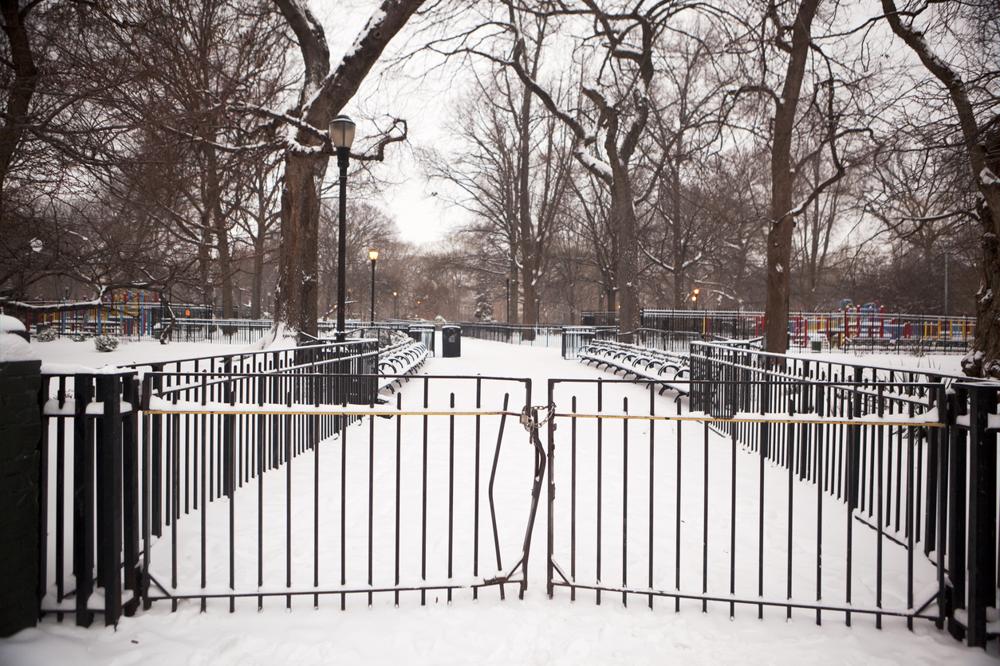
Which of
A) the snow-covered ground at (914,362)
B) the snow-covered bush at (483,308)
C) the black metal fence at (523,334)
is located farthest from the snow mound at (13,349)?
the snow-covered bush at (483,308)

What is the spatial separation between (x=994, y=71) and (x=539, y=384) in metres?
9.67

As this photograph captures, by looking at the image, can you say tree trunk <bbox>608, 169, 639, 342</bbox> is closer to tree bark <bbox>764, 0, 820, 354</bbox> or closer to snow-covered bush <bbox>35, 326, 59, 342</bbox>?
tree bark <bbox>764, 0, 820, 354</bbox>

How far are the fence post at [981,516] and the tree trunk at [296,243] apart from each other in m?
11.8

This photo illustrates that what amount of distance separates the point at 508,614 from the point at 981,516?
2661 millimetres

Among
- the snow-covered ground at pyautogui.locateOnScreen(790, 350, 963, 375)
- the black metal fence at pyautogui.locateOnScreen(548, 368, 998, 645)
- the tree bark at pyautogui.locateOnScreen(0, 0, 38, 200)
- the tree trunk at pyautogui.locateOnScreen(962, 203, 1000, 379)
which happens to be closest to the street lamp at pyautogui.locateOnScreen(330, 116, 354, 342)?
the tree bark at pyautogui.locateOnScreen(0, 0, 38, 200)

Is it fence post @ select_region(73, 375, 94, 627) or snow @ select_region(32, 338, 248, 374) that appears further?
snow @ select_region(32, 338, 248, 374)

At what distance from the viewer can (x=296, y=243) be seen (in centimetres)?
1301

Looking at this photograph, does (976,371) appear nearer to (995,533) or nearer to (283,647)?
(995,533)

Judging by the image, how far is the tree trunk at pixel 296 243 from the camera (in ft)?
42.1

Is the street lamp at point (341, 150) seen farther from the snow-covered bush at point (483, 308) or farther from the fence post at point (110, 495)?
the snow-covered bush at point (483, 308)

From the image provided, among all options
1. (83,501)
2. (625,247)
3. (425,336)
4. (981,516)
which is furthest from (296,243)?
(425,336)

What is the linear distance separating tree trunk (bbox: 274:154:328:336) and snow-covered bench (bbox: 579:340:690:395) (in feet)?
24.3

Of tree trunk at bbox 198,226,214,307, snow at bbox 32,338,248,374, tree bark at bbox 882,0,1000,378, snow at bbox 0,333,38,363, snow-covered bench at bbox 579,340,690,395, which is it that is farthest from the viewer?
snow at bbox 32,338,248,374

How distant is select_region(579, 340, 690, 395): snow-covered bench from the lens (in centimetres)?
1254
